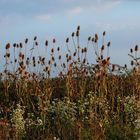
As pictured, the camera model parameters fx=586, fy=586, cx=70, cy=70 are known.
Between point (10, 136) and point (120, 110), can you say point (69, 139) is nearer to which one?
point (10, 136)

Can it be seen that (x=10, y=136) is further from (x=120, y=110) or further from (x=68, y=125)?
(x=120, y=110)

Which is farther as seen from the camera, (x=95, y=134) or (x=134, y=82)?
(x=134, y=82)

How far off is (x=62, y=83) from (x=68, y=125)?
342cm

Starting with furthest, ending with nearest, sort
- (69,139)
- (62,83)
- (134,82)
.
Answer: (62,83) → (134,82) → (69,139)

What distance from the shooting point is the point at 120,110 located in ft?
32.4

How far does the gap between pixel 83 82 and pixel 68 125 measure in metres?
2.65

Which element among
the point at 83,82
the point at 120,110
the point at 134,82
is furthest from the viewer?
the point at 83,82

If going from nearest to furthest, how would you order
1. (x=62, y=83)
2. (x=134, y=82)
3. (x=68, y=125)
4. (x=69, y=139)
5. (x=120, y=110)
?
(x=69, y=139) → (x=68, y=125) → (x=120, y=110) → (x=134, y=82) → (x=62, y=83)

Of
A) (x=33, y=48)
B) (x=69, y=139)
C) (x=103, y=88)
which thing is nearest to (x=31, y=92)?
(x=33, y=48)

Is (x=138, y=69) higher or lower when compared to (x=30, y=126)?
higher

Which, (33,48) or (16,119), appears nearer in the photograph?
(16,119)

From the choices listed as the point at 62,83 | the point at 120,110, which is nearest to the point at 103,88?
the point at 120,110

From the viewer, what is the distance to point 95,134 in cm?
766

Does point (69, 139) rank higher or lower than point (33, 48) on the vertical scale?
lower
